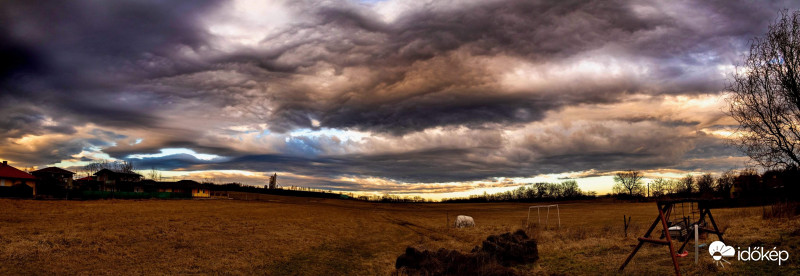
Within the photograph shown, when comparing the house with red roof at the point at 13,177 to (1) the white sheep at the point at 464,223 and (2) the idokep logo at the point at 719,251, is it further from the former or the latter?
(2) the idokep logo at the point at 719,251

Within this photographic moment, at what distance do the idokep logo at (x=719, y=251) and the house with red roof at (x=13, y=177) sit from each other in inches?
3166

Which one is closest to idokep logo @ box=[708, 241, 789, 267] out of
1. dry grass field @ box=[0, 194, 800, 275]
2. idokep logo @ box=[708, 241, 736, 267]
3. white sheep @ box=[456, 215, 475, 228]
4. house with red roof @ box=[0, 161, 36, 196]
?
idokep logo @ box=[708, 241, 736, 267]

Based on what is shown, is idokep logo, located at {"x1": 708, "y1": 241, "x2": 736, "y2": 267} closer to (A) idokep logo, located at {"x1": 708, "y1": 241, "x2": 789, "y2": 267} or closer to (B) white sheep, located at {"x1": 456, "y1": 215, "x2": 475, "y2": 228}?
(A) idokep logo, located at {"x1": 708, "y1": 241, "x2": 789, "y2": 267}

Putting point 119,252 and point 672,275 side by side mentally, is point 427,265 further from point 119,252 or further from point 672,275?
point 119,252

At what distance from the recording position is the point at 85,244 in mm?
22812

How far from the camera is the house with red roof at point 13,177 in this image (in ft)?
203

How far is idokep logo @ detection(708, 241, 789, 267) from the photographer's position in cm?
1288

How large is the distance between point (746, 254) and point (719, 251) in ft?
3.93

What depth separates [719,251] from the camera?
44.1 ft

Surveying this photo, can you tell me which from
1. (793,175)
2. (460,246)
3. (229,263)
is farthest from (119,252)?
(793,175)

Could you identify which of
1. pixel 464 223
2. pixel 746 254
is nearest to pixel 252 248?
pixel 746 254

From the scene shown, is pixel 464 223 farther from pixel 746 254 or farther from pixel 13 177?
pixel 13 177

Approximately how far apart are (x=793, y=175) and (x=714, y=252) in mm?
16524

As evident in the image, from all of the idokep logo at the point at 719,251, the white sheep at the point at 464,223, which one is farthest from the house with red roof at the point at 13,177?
the idokep logo at the point at 719,251
